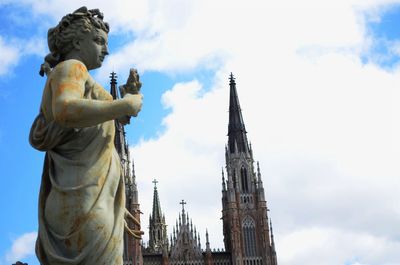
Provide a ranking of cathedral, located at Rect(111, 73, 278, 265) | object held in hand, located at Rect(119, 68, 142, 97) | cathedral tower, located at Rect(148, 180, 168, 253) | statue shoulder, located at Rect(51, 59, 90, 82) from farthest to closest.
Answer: cathedral tower, located at Rect(148, 180, 168, 253), cathedral, located at Rect(111, 73, 278, 265), object held in hand, located at Rect(119, 68, 142, 97), statue shoulder, located at Rect(51, 59, 90, 82)

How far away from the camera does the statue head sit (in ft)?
7.55

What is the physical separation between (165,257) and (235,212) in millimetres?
6337

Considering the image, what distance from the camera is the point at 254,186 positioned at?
156ft

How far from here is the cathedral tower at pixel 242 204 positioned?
148 feet

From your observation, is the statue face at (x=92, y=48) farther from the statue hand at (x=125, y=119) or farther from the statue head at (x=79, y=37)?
the statue hand at (x=125, y=119)

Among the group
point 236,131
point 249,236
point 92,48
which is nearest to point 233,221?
point 249,236

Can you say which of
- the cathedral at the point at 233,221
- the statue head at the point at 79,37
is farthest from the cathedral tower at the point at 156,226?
the statue head at the point at 79,37

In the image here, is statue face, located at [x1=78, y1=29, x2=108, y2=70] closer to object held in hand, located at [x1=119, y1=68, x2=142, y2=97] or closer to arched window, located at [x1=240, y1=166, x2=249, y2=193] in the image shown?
object held in hand, located at [x1=119, y1=68, x2=142, y2=97]

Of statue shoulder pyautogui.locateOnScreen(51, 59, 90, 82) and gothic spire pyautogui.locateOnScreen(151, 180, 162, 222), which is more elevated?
gothic spire pyautogui.locateOnScreen(151, 180, 162, 222)

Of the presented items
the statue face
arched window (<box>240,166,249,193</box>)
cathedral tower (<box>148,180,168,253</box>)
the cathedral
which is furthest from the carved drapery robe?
cathedral tower (<box>148,180,168,253</box>)

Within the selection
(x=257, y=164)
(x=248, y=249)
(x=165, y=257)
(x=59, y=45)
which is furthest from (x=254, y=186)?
(x=59, y=45)

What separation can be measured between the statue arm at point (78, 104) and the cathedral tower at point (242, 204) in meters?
43.5

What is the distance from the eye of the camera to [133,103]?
7.11 ft

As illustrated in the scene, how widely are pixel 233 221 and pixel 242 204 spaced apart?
1744mm
